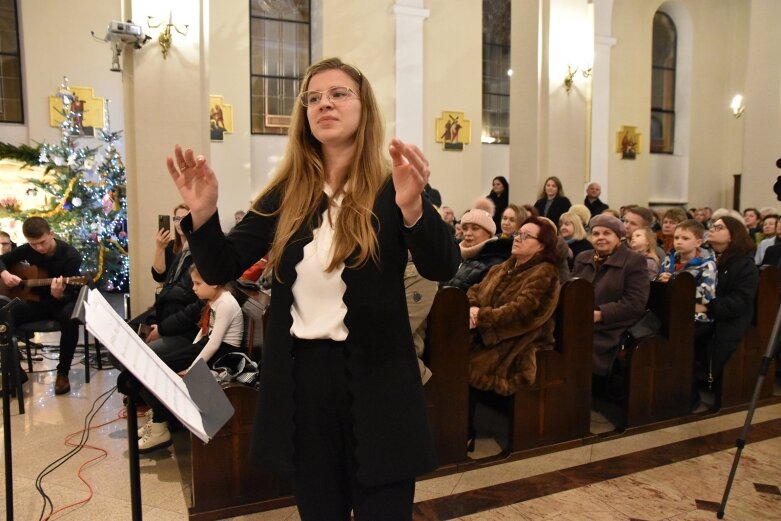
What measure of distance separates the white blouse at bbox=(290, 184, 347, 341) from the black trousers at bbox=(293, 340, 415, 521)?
0.13ft

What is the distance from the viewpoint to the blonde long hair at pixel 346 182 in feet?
4.39

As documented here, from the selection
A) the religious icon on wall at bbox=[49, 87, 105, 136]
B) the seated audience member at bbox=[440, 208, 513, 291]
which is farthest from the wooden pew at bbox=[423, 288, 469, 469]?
the religious icon on wall at bbox=[49, 87, 105, 136]

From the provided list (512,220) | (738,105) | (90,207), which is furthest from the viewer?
(738,105)

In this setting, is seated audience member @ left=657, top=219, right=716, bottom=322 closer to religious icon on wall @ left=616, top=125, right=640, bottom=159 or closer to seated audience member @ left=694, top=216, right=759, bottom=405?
seated audience member @ left=694, top=216, right=759, bottom=405

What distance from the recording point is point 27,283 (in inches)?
194

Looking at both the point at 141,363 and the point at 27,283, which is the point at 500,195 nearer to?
the point at 27,283

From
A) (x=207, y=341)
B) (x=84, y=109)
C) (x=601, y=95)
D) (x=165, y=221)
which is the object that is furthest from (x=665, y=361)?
(x=84, y=109)

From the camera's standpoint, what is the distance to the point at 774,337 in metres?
2.79

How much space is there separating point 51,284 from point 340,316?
4389 millimetres

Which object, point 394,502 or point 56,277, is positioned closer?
point 394,502

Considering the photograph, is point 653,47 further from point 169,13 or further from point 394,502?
point 394,502

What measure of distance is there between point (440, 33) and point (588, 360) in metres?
9.64

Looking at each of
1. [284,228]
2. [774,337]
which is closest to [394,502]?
[284,228]

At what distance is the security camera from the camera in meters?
5.33
